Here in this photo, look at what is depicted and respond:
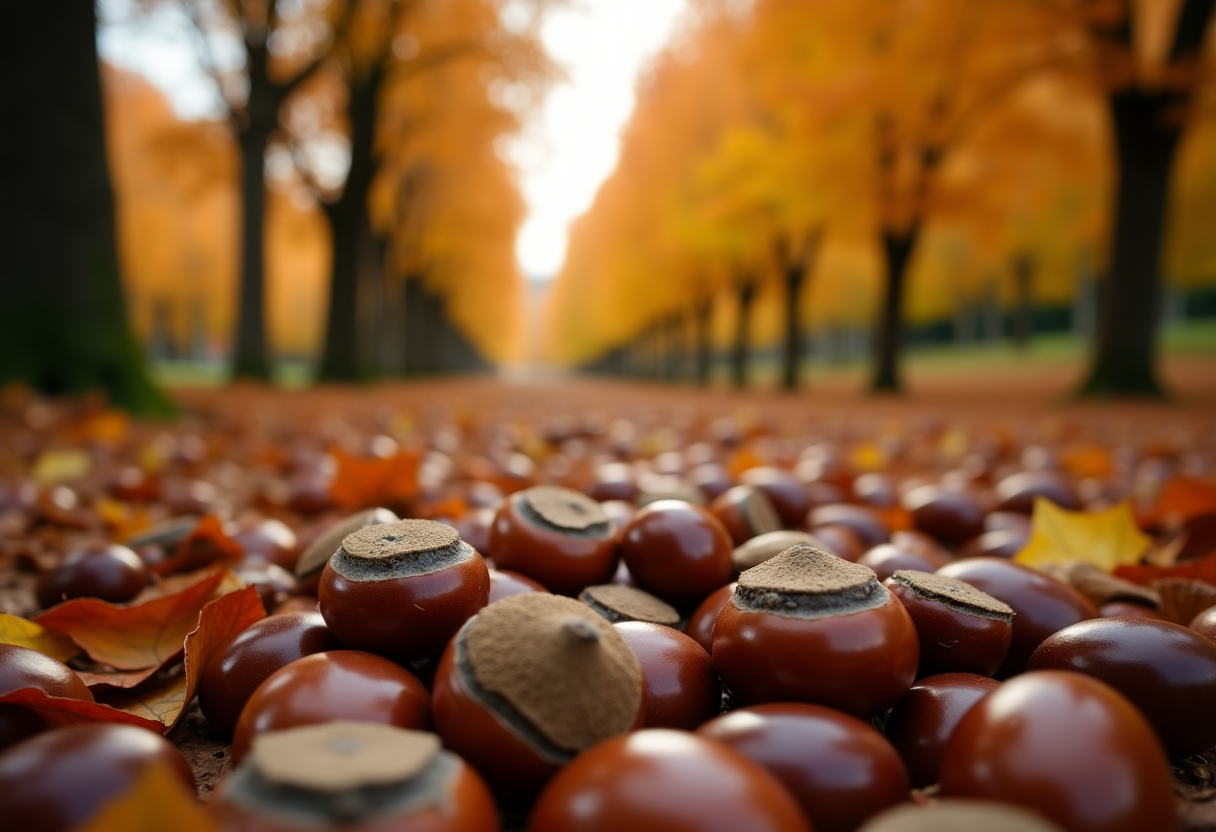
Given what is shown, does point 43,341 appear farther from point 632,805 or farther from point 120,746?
point 632,805

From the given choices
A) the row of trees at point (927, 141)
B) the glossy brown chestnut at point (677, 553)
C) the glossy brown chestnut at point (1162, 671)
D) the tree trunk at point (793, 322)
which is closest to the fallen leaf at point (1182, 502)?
the glossy brown chestnut at point (1162, 671)

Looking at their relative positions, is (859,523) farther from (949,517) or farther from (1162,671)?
(1162,671)

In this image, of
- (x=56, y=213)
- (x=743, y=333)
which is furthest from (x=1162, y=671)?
(x=743, y=333)

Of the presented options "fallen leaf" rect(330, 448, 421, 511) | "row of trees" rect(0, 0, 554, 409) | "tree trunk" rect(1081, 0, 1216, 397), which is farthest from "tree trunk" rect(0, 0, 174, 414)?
"tree trunk" rect(1081, 0, 1216, 397)

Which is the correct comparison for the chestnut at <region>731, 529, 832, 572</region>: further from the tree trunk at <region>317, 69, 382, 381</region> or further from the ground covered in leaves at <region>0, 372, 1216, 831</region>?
the tree trunk at <region>317, 69, 382, 381</region>

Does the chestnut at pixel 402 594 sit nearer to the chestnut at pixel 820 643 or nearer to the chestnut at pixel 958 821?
the chestnut at pixel 820 643

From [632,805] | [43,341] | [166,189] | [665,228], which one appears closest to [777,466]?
[632,805]
